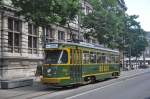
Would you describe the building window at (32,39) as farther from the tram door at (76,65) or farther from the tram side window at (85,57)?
the tram door at (76,65)

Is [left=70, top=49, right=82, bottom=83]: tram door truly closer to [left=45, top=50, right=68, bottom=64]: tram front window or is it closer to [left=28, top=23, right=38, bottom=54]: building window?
[left=45, top=50, right=68, bottom=64]: tram front window

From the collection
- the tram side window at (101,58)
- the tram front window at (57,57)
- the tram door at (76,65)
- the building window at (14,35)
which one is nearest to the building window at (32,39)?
the building window at (14,35)

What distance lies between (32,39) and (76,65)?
13804 mm

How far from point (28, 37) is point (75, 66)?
13.5 m

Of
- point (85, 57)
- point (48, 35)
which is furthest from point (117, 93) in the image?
point (48, 35)

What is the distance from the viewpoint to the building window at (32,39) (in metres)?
39.5

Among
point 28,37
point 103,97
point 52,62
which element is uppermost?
point 28,37

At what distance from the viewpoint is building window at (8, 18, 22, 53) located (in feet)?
117

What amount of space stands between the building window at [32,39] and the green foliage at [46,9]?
1441cm

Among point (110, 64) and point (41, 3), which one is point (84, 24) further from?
point (41, 3)

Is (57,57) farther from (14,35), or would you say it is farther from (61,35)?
(61,35)

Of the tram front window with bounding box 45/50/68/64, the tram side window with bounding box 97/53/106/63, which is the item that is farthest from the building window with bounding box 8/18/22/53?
the tram front window with bounding box 45/50/68/64

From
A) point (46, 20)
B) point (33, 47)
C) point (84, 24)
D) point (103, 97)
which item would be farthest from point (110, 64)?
point (103, 97)

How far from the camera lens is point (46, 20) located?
23531 millimetres
